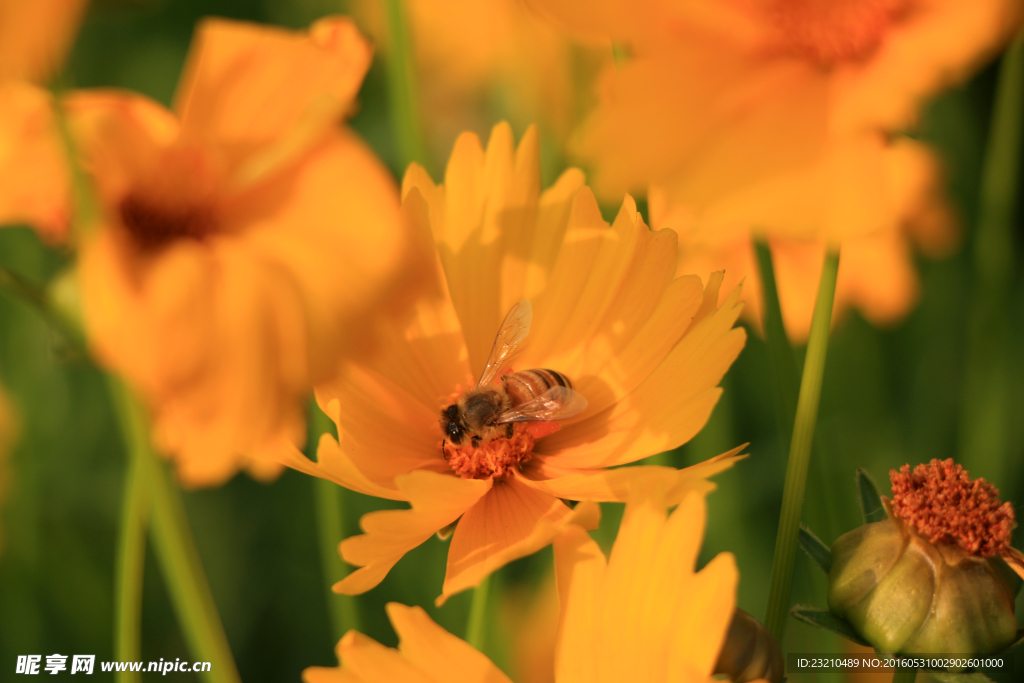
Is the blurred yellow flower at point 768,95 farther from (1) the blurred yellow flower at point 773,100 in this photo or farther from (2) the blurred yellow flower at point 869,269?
(2) the blurred yellow flower at point 869,269

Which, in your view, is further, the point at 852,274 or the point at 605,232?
the point at 852,274

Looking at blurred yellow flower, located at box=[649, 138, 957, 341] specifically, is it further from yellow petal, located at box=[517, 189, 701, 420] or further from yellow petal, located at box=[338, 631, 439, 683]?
yellow petal, located at box=[338, 631, 439, 683]

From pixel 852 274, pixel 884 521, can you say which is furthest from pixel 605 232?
pixel 852 274

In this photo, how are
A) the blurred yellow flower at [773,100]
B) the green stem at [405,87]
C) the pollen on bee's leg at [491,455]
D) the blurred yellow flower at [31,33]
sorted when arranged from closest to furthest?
the blurred yellow flower at [31,33] → the blurred yellow flower at [773,100] → the green stem at [405,87] → the pollen on bee's leg at [491,455]

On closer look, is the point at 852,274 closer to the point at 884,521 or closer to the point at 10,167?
the point at 884,521

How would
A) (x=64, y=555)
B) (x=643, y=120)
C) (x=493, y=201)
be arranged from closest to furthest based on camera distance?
(x=643, y=120) < (x=493, y=201) < (x=64, y=555)

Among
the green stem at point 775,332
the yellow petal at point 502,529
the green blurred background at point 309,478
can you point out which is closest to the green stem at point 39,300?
the yellow petal at point 502,529

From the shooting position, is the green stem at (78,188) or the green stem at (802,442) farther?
the green stem at (802,442)
